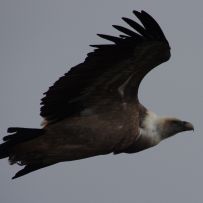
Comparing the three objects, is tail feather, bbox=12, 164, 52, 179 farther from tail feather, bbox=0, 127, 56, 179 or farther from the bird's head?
the bird's head

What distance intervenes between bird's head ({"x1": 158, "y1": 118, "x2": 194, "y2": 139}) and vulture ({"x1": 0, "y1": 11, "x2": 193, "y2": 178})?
0.73m

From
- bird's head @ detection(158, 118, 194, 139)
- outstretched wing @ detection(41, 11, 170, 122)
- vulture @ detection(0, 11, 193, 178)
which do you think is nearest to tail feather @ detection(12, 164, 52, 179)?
vulture @ detection(0, 11, 193, 178)

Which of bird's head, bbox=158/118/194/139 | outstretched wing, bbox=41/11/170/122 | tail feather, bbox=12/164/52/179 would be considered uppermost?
outstretched wing, bbox=41/11/170/122

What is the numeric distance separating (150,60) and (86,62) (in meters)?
0.92

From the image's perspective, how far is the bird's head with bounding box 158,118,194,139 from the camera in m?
22.4

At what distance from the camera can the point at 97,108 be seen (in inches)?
842

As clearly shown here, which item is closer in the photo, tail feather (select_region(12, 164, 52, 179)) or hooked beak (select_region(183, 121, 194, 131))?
tail feather (select_region(12, 164, 52, 179))

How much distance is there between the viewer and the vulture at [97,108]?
20.6 m

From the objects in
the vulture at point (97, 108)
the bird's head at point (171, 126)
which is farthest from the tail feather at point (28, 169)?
the bird's head at point (171, 126)

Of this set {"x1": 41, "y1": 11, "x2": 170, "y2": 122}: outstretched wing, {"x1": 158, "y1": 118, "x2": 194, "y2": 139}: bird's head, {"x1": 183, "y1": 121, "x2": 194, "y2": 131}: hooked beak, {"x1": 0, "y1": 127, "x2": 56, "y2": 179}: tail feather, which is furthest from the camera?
{"x1": 183, "y1": 121, "x2": 194, "y2": 131}: hooked beak

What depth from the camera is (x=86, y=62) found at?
67.9 ft

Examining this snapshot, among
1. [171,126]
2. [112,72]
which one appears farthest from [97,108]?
[171,126]

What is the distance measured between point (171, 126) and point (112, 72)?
208 centimetres

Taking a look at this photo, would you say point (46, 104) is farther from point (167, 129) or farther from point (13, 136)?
point (167, 129)
